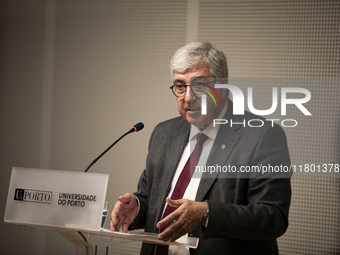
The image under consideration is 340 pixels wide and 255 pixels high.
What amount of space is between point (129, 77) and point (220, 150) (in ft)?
6.43

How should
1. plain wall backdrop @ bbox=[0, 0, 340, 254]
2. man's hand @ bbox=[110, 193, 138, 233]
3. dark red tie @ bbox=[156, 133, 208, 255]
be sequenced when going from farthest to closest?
plain wall backdrop @ bbox=[0, 0, 340, 254]
dark red tie @ bbox=[156, 133, 208, 255]
man's hand @ bbox=[110, 193, 138, 233]

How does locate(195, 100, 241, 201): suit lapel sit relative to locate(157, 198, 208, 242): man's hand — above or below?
above

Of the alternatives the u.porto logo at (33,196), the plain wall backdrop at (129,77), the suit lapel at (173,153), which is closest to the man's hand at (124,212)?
the suit lapel at (173,153)

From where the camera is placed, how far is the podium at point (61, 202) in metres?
1.21

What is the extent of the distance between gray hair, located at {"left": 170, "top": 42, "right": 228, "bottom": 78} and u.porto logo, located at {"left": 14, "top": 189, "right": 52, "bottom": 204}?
930 millimetres

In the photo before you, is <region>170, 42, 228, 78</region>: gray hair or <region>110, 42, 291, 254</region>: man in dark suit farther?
<region>170, 42, 228, 78</region>: gray hair

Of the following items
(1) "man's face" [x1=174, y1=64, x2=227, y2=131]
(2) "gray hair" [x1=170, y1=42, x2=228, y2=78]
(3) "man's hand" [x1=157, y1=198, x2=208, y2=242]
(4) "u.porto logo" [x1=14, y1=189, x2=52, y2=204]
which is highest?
(2) "gray hair" [x1=170, y1=42, x2=228, y2=78]

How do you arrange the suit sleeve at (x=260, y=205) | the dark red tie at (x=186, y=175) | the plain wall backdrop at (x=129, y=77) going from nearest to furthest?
1. the suit sleeve at (x=260, y=205)
2. the dark red tie at (x=186, y=175)
3. the plain wall backdrop at (x=129, y=77)

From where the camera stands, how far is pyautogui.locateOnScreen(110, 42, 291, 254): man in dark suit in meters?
1.38

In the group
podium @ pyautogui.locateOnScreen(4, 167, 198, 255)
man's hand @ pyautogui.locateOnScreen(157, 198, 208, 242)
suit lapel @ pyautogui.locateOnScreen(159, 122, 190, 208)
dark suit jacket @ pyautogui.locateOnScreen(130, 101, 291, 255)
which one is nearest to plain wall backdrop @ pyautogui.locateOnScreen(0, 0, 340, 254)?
suit lapel @ pyautogui.locateOnScreen(159, 122, 190, 208)

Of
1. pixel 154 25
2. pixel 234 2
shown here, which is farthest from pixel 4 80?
pixel 234 2

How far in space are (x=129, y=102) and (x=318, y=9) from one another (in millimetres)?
1948

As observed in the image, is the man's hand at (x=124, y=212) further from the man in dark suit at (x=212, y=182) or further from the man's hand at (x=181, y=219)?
the man's hand at (x=181, y=219)

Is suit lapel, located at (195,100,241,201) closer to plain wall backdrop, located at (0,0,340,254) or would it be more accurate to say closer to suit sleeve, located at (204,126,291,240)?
suit sleeve, located at (204,126,291,240)
